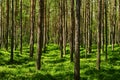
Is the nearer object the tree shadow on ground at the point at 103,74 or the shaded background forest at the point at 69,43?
the tree shadow on ground at the point at 103,74

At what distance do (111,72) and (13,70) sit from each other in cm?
676

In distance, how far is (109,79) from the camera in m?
16.4

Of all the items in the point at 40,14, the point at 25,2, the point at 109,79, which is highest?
the point at 25,2

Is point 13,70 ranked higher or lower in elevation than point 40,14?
lower

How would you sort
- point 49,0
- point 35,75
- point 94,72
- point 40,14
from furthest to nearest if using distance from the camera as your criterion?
point 49,0
point 40,14
point 94,72
point 35,75

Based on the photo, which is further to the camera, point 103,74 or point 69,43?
point 69,43

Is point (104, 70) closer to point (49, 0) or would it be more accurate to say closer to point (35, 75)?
point (35, 75)

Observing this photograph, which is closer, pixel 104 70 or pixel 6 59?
pixel 104 70

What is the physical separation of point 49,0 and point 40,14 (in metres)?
33.6

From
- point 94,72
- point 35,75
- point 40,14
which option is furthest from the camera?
point 40,14

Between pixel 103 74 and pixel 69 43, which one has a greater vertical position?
pixel 69 43

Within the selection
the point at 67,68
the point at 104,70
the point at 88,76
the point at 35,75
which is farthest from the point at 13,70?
the point at 104,70

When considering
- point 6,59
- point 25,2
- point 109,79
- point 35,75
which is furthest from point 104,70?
point 25,2

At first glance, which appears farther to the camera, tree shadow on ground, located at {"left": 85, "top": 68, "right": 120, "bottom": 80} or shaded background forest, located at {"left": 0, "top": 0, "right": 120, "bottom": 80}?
shaded background forest, located at {"left": 0, "top": 0, "right": 120, "bottom": 80}
